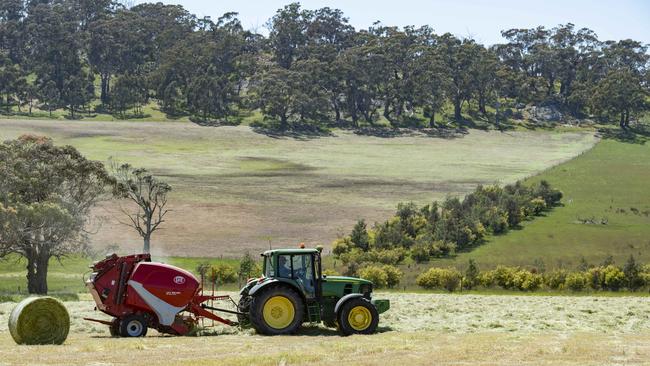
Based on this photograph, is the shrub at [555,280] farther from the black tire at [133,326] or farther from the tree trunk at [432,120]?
the tree trunk at [432,120]

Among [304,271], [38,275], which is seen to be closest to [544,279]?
[304,271]

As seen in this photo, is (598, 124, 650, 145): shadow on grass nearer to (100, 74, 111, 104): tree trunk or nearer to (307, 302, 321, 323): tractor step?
(100, 74, 111, 104): tree trunk

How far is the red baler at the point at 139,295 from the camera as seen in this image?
22984 mm

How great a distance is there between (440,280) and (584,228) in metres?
27.2

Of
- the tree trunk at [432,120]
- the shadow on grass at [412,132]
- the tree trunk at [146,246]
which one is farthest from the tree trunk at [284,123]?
the tree trunk at [146,246]

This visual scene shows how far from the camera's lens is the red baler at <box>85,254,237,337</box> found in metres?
23.0

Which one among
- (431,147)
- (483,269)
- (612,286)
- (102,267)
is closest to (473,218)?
(483,269)

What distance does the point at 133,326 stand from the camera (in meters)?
22.9

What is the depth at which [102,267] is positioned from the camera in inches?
914

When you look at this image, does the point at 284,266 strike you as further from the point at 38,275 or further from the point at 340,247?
the point at 340,247

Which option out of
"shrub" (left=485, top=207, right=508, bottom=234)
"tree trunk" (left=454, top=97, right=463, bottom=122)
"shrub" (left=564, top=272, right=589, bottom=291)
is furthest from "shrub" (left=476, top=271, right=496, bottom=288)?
"tree trunk" (left=454, top=97, right=463, bottom=122)

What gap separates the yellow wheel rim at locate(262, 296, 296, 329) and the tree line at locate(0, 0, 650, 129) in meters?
126

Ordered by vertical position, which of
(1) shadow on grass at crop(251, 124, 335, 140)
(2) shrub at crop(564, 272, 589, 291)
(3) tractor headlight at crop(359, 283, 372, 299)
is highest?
(1) shadow on grass at crop(251, 124, 335, 140)

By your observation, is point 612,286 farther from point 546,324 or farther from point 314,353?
point 314,353
